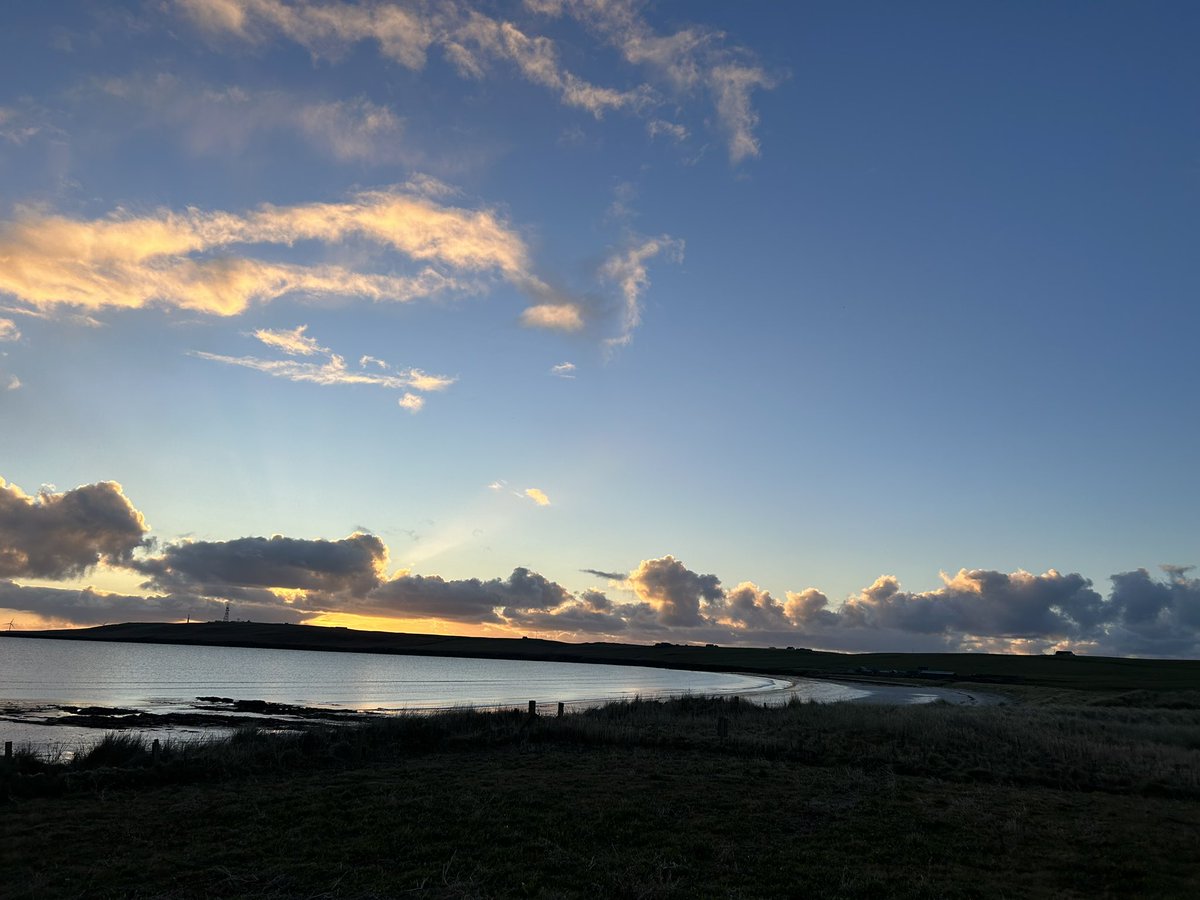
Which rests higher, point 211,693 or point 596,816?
point 596,816

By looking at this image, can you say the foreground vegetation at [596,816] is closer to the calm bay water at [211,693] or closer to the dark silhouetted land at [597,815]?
the dark silhouetted land at [597,815]

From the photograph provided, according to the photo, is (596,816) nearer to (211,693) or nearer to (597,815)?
(597,815)

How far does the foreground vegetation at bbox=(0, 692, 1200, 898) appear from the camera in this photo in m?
12.8

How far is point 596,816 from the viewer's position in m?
16.9

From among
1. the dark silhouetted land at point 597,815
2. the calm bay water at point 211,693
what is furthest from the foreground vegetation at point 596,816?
the calm bay water at point 211,693

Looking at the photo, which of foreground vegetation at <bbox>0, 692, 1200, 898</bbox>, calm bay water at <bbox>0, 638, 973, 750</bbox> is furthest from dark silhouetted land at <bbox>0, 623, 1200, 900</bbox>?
calm bay water at <bbox>0, 638, 973, 750</bbox>

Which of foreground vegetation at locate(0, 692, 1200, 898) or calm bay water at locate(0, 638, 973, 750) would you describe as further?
calm bay water at locate(0, 638, 973, 750)

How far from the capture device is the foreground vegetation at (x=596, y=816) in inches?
504

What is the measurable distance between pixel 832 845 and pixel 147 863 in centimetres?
1204

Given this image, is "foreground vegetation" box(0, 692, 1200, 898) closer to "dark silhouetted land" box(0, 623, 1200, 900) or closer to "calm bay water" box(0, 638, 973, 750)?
"dark silhouetted land" box(0, 623, 1200, 900)

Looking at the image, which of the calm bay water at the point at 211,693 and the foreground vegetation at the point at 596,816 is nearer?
the foreground vegetation at the point at 596,816

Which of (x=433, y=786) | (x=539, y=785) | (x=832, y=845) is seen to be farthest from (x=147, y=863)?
(x=832, y=845)

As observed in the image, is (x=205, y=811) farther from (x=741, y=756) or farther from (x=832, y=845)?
(x=741, y=756)

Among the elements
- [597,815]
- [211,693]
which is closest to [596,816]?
[597,815]
